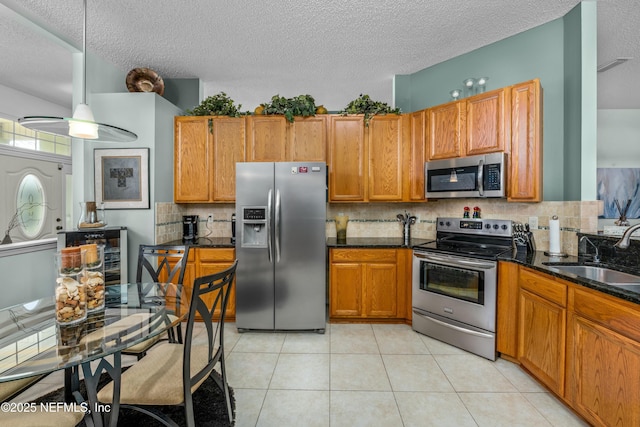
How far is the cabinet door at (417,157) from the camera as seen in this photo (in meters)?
3.35

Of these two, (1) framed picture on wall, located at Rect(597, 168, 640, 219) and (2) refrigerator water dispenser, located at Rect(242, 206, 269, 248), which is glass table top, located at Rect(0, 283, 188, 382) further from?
(1) framed picture on wall, located at Rect(597, 168, 640, 219)

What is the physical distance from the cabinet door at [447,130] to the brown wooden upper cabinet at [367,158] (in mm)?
321

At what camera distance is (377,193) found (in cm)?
353

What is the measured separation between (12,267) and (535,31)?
6123 mm

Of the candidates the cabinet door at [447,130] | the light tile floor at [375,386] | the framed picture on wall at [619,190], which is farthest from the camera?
the framed picture on wall at [619,190]

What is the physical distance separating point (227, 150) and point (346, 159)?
1413 millimetres

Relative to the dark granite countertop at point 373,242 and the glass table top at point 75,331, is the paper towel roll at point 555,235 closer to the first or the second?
the dark granite countertop at point 373,242

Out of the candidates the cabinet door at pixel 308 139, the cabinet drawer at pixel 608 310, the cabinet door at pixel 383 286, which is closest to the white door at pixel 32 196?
the cabinet door at pixel 308 139

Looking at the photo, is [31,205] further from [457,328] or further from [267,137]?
[457,328]

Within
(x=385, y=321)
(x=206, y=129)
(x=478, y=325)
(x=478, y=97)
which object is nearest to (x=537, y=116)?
(x=478, y=97)

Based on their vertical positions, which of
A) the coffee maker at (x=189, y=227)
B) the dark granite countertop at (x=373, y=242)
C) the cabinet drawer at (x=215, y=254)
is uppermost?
the coffee maker at (x=189, y=227)

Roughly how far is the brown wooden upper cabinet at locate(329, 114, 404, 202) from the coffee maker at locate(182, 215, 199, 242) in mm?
1756

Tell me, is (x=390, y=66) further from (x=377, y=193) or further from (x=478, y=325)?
(x=478, y=325)

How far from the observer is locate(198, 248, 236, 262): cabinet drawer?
10.9 ft
